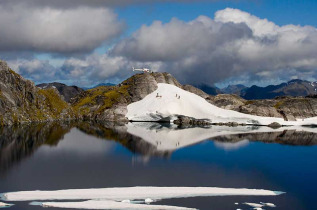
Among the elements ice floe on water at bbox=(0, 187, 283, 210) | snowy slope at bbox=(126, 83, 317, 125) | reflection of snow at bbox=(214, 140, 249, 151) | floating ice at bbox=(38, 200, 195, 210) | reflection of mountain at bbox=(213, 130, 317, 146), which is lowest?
floating ice at bbox=(38, 200, 195, 210)

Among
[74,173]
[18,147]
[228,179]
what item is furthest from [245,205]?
[18,147]

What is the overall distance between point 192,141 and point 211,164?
32.1m

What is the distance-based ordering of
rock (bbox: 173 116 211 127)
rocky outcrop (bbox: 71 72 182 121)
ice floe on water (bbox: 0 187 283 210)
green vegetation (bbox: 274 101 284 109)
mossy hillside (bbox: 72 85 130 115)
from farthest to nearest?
mossy hillside (bbox: 72 85 130 115)
rocky outcrop (bbox: 71 72 182 121)
green vegetation (bbox: 274 101 284 109)
rock (bbox: 173 116 211 127)
ice floe on water (bbox: 0 187 283 210)

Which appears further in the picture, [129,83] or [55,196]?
[129,83]

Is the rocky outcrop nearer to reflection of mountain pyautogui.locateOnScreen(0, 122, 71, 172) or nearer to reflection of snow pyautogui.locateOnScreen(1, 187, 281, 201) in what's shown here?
reflection of mountain pyautogui.locateOnScreen(0, 122, 71, 172)

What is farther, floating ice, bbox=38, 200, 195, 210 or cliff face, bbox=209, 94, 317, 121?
cliff face, bbox=209, 94, 317, 121

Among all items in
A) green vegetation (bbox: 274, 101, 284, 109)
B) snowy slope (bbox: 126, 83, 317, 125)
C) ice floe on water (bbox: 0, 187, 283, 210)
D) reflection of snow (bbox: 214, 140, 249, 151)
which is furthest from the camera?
green vegetation (bbox: 274, 101, 284, 109)

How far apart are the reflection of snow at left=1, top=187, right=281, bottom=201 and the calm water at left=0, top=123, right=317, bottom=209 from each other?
6.36ft

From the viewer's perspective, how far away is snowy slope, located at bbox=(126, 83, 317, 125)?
515ft

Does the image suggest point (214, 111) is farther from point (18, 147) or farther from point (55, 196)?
point (55, 196)

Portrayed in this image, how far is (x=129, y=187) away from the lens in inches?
1860

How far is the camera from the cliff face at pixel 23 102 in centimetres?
13788

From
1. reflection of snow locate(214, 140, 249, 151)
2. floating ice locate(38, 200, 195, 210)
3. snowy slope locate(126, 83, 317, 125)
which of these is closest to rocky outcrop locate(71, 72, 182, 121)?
snowy slope locate(126, 83, 317, 125)

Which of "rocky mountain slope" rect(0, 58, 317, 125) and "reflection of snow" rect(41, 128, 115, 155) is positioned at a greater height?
"rocky mountain slope" rect(0, 58, 317, 125)
